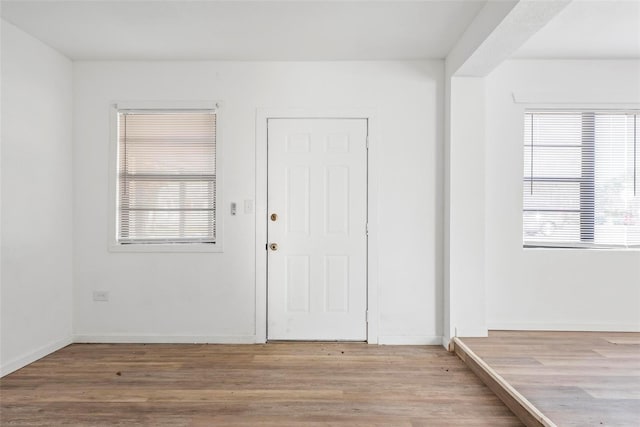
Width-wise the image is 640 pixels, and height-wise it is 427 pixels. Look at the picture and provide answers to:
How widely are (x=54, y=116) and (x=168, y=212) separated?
1.26 m

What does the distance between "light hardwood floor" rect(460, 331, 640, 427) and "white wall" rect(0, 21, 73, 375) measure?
141 inches

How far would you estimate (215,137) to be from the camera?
3.79m

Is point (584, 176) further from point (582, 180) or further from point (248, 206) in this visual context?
point (248, 206)

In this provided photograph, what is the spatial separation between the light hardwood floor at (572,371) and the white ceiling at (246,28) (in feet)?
8.40

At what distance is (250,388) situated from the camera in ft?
9.13

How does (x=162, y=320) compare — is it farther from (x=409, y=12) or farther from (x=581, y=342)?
(x=581, y=342)

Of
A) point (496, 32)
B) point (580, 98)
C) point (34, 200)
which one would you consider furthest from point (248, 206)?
point (580, 98)

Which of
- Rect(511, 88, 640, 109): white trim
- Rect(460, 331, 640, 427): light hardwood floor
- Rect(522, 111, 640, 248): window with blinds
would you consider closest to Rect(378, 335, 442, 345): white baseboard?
Rect(460, 331, 640, 427): light hardwood floor

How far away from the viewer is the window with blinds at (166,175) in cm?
379

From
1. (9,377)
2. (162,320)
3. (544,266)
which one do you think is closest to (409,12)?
(544,266)

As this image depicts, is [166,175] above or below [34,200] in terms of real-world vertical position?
above

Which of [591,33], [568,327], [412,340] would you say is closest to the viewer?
[591,33]

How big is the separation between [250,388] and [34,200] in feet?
7.64

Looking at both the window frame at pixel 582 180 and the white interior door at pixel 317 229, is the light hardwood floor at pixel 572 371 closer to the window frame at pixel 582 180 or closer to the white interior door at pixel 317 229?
the window frame at pixel 582 180
